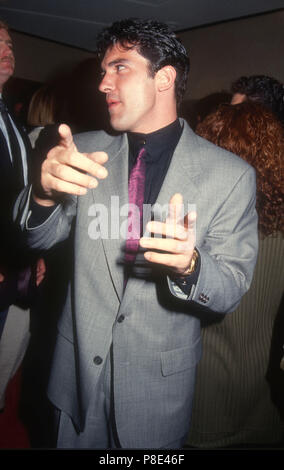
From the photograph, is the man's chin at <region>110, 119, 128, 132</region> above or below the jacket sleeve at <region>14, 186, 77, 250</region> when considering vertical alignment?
above

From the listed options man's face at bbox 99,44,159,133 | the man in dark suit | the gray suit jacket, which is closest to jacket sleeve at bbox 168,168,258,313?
the gray suit jacket

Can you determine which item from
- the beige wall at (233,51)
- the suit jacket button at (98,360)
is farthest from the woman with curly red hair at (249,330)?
the beige wall at (233,51)

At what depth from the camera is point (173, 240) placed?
78 centimetres

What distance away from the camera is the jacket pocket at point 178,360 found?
1148mm

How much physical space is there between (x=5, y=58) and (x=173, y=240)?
1.76 meters

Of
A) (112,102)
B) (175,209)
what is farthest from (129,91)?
(175,209)

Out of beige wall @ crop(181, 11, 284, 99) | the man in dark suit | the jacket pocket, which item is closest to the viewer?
the jacket pocket

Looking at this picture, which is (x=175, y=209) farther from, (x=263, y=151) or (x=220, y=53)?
(x=220, y=53)

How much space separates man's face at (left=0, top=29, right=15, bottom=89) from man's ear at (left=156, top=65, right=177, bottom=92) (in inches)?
40.0

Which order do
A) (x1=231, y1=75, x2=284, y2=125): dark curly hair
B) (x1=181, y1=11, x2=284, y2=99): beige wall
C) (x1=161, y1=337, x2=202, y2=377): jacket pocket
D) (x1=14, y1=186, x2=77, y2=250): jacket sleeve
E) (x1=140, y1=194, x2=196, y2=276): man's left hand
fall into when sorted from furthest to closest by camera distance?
1. (x1=181, y1=11, x2=284, y2=99): beige wall
2. (x1=231, y1=75, x2=284, y2=125): dark curly hair
3. (x1=161, y1=337, x2=202, y2=377): jacket pocket
4. (x1=14, y1=186, x2=77, y2=250): jacket sleeve
5. (x1=140, y1=194, x2=196, y2=276): man's left hand

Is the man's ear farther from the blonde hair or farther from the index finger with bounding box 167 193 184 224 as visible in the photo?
the blonde hair

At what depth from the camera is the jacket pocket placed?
3.77 ft

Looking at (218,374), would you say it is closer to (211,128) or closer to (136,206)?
(136,206)

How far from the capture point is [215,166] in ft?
3.84
